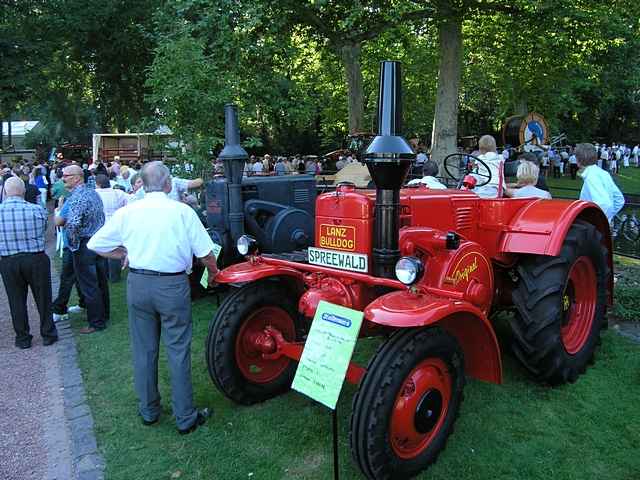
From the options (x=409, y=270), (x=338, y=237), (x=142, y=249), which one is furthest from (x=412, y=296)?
(x=142, y=249)

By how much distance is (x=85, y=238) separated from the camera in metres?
5.93

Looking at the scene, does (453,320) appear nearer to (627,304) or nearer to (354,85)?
(627,304)

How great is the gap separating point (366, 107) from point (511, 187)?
22.5 m

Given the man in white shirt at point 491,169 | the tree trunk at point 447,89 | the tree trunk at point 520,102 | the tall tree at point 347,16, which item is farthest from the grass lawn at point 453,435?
the tree trunk at point 520,102

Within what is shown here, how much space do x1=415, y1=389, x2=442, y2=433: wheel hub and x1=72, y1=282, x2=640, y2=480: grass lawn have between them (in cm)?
27

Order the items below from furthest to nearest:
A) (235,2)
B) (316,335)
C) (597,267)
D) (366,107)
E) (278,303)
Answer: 1. (366,107)
2. (235,2)
3. (597,267)
4. (278,303)
5. (316,335)

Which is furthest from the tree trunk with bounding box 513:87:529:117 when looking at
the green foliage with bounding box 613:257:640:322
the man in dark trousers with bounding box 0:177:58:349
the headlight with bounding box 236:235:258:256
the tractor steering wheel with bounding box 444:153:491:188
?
the headlight with bounding box 236:235:258:256

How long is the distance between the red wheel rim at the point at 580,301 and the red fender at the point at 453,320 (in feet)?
4.56

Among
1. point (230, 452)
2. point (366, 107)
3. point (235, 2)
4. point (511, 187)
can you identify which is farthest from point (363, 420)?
point (366, 107)

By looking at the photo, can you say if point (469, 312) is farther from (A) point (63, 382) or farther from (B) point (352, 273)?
(A) point (63, 382)

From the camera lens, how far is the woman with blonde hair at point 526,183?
509 cm

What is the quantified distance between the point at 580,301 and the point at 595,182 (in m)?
1.42

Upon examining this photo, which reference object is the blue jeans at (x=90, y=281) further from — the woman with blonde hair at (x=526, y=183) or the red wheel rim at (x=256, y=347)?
the woman with blonde hair at (x=526, y=183)

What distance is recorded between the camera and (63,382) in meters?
4.71
